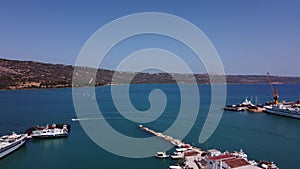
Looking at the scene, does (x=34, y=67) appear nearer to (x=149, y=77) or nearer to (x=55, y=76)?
(x=55, y=76)

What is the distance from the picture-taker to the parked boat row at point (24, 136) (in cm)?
945

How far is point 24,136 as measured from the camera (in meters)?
10.9

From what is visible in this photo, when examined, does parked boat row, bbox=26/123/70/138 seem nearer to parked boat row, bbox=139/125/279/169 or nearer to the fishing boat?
the fishing boat

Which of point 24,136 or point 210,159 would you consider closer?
point 210,159

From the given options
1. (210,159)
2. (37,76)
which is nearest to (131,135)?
(210,159)

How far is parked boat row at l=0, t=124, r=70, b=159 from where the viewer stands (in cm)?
945

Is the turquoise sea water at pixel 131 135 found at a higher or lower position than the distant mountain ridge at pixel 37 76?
lower

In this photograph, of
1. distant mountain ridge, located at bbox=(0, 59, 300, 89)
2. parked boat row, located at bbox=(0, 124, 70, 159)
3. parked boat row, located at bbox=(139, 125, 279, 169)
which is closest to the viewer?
parked boat row, located at bbox=(139, 125, 279, 169)

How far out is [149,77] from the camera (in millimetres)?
67688

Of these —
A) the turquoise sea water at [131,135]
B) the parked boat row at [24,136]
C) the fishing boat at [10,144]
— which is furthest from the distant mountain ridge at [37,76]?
the fishing boat at [10,144]

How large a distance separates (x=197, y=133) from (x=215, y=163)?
545 cm

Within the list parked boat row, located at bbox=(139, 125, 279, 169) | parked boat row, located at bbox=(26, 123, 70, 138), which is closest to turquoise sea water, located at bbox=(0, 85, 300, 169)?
parked boat row, located at bbox=(26, 123, 70, 138)

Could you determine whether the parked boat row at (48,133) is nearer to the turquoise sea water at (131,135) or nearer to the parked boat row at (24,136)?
the parked boat row at (24,136)

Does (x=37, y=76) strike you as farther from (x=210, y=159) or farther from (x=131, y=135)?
(x=210, y=159)
